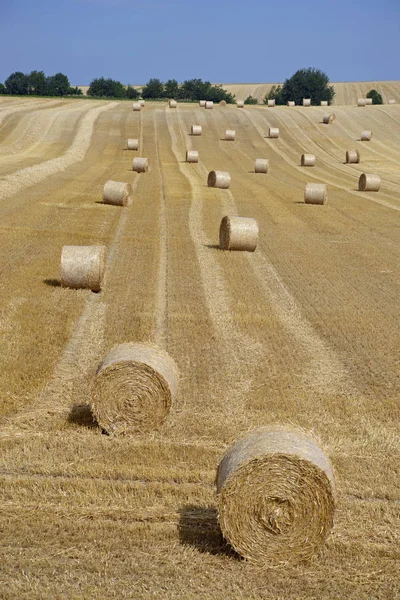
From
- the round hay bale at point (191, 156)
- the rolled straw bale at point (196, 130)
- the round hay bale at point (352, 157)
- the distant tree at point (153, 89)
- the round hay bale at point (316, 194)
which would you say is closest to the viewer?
the round hay bale at point (316, 194)

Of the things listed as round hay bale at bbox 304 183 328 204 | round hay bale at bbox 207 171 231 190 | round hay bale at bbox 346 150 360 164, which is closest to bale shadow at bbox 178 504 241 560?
round hay bale at bbox 304 183 328 204

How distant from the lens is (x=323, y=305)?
1783cm

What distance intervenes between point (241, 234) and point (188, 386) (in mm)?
11615

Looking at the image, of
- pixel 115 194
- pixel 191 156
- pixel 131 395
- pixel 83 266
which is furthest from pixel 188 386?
pixel 191 156

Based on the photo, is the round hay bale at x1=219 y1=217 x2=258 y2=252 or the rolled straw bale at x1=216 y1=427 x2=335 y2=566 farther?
the round hay bale at x1=219 y1=217 x2=258 y2=252

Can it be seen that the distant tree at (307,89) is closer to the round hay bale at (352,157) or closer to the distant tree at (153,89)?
the distant tree at (153,89)

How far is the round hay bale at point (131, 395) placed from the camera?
10648mm

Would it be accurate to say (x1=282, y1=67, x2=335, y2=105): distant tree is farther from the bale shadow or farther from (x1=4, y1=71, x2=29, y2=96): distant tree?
the bale shadow

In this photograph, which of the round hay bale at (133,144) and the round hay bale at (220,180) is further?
the round hay bale at (133,144)

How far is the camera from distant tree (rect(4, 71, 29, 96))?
118m

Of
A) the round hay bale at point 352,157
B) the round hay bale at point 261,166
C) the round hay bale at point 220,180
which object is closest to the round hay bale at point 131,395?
the round hay bale at point 220,180

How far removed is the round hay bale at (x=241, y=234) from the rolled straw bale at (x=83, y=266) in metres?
6.42

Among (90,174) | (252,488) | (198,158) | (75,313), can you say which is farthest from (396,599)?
(198,158)

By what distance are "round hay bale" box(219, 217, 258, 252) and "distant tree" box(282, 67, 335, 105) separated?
98.8 metres
